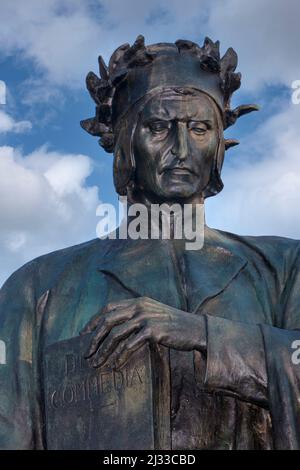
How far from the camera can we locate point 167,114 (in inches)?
289

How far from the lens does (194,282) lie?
7184 millimetres

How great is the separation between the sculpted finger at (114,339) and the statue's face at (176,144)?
1227 millimetres

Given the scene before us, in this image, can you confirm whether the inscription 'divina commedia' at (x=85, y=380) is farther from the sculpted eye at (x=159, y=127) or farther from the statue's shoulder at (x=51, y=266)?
the sculpted eye at (x=159, y=127)

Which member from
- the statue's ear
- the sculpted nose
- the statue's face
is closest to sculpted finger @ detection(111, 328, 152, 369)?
the statue's face

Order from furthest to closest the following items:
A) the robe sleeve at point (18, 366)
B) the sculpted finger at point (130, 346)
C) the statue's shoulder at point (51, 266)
→ the statue's shoulder at point (51, 266) < the robe sleeve at point (18, 366) < the sculpted finger at point (130, 346)

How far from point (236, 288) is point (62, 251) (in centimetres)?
133

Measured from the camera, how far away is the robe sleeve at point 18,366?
694 centimetres

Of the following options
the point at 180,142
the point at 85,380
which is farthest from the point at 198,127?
the point at 85,380

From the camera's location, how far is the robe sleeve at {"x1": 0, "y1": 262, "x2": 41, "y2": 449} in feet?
22.8

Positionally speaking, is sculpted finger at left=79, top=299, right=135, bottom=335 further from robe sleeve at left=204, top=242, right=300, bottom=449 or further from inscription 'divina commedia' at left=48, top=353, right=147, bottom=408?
robe sleeve at left=204, top=242, right=300, bottom=449

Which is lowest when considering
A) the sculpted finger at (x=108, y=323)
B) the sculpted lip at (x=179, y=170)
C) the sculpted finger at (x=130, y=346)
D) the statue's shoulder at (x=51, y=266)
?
the sculpted finger at (x=130, y=346)

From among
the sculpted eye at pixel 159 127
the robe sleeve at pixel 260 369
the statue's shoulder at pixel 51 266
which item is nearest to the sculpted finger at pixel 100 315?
the robe sleeve at pixel 260 369

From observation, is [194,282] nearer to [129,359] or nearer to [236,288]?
[236,288]

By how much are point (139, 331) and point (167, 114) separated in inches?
64.1
